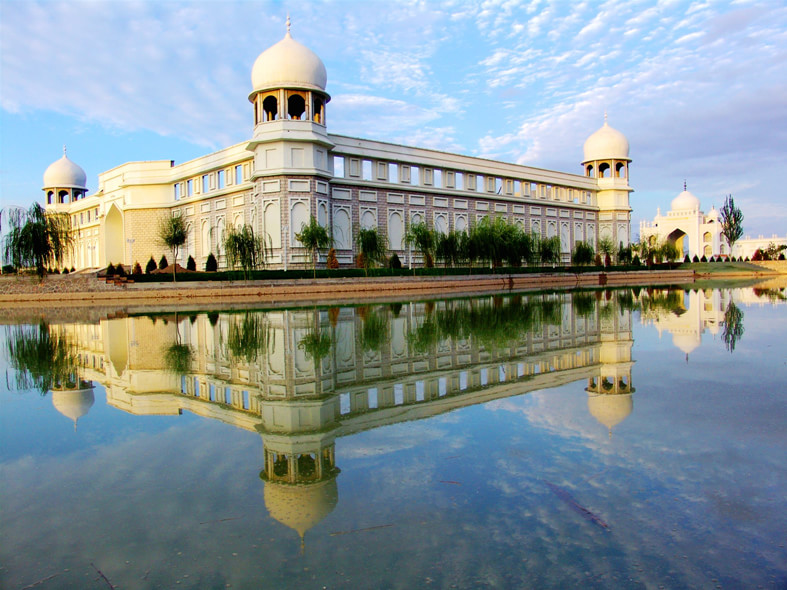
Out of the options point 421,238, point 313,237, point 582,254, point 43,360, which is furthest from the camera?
point 582,254

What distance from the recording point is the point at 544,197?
155ft

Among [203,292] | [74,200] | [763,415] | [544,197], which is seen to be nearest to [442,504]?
[763,415]

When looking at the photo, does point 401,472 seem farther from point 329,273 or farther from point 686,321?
point 329,273

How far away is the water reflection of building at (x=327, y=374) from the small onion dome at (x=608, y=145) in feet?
139

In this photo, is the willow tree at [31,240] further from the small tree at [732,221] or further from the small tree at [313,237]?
the small tree at [732,221]

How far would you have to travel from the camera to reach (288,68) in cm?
3009

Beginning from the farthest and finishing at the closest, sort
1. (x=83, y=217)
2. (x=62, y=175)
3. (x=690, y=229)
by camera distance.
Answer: (x=690, y=229) → (x=62, y=175) → (x=83, y=217)

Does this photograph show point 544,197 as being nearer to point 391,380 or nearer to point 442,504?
point 391,380

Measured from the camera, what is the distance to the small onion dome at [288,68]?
3012cm

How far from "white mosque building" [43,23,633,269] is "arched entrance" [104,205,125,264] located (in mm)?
102

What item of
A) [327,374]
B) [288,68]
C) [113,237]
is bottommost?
[327,374]

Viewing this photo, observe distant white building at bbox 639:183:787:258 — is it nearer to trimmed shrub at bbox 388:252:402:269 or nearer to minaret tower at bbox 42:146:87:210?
trimmed shrub at bbox 388:252:402:269

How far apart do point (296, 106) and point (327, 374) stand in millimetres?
28749

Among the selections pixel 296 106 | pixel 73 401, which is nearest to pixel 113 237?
A: pixel 296 106
